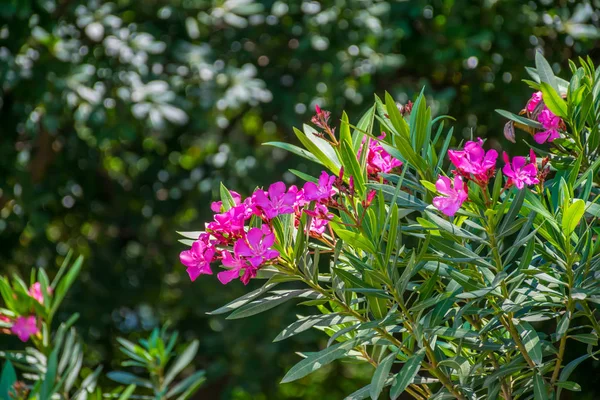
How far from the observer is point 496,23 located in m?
2.55

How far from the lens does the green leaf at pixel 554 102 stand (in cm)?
93

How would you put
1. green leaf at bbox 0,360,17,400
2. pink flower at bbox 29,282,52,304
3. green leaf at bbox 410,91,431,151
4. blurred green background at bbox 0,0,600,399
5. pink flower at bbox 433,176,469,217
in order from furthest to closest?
blurred green background at bbox 0,0,600,399
pink flower at bbox 29,282,52,304
green leaf at bbox 0,360,17,400
green leaf at bbox 410,91,431,151
pink flower at bbox 433,176,469,217

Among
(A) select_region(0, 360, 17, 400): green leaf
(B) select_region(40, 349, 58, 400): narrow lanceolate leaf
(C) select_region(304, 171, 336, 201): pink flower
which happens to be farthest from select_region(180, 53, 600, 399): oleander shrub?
(A) select_region(0, 360, 17, 400): green leaf

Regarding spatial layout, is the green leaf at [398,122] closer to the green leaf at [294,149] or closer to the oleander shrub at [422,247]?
the oleander shrub at [422,247]

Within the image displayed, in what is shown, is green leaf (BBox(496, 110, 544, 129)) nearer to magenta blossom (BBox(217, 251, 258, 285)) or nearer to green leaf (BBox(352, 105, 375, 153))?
green leaf (BBox(352, 105, 375, 153))

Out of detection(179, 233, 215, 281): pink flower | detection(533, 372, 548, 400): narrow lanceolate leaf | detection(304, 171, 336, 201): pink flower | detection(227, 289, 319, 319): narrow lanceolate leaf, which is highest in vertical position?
detection(304, 171, 336, 201): pink flower

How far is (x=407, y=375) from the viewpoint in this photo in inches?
33.4

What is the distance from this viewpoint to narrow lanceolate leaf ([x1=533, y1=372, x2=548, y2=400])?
0.88 m

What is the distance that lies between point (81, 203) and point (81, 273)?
311mm

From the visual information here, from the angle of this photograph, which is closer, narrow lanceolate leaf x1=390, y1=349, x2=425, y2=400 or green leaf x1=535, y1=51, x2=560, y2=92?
narrow lanceolate leaf x1=390, y1=349, x2=425, y2=400

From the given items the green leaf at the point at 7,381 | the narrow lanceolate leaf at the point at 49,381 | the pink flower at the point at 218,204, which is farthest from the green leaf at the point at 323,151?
the green leaf at the point at 7,381

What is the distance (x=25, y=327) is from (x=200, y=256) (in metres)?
0.76

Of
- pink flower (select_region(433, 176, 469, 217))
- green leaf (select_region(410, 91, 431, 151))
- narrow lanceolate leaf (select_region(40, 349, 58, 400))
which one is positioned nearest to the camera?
pink flower (select_region(433, 176, 469, 217))

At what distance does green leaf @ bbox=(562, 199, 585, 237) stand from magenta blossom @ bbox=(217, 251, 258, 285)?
1.07 feet
